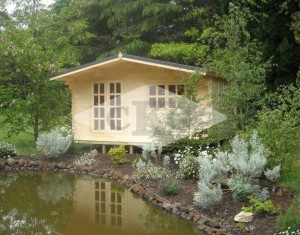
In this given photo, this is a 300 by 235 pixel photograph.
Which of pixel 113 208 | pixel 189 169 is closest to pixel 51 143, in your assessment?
pixel 113 208

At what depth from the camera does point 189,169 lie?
864cm

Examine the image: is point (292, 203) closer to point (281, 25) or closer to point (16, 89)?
point (281, 25)

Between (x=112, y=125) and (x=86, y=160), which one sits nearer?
(x=86, y=160)

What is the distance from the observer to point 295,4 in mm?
11320

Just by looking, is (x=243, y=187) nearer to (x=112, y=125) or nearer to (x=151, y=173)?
(x=151, y=173)

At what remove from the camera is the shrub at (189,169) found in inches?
339

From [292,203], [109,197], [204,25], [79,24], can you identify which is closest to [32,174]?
[109,197]

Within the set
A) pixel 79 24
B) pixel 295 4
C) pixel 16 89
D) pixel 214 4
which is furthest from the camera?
pixel 214 4

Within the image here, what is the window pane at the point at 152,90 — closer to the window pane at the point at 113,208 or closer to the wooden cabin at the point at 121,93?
the wooden cabin at the point at 121,93

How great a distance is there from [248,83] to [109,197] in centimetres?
403

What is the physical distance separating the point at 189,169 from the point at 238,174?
1.72m

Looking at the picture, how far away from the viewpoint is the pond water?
6301 millimetres

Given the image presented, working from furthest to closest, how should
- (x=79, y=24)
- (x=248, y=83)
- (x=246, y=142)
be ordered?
(x=79, y=24), (x=248, y=83), (x=246, y=142)

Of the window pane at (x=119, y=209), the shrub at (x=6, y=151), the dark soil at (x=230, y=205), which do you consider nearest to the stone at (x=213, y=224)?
the dark soil at (x=230, y=205)
